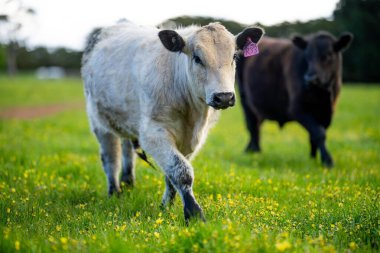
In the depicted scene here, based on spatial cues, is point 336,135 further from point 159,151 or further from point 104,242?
point 104,242

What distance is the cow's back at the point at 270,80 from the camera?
434 inches

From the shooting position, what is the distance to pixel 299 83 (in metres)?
10.3

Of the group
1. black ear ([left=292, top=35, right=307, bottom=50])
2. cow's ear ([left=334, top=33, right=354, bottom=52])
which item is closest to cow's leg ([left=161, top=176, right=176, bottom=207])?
black ear ([left=292, top=35, right=307, bottom=50])

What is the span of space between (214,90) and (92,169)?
421cm

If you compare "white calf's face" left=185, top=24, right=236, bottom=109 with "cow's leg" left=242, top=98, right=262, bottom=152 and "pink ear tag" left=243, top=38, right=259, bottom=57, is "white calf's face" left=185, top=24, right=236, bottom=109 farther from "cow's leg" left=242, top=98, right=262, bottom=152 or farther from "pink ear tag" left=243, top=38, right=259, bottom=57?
"cow's leg" left=242, top=98, right=262, bottom=152

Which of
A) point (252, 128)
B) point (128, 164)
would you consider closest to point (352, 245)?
point (128, 164)

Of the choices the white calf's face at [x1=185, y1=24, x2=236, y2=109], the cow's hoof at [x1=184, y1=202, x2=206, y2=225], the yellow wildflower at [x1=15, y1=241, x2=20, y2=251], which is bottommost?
the cow's hoof at [x1=184, y1=202, x2=206, y2=225]

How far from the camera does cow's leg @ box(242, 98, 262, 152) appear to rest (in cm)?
1193

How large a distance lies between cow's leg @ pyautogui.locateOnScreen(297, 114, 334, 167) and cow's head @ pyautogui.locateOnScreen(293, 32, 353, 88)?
0.81 m

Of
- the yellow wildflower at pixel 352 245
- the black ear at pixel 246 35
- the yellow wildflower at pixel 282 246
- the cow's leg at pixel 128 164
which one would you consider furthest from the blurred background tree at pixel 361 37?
the yellow wildflower at pixel 282 246

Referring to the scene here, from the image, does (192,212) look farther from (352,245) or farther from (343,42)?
(343,42)

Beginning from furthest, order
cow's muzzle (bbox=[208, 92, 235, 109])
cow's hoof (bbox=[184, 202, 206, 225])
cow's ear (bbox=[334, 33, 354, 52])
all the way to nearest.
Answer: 1. cow's ear (bbox=[334, 33, 354, 52])
2. cow's muzzle (bbox=[208, 92, 235, 109])
3. cow's hoof (bbox=[184, 202, 206, 225])

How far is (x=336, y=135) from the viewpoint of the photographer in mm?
A: 14750

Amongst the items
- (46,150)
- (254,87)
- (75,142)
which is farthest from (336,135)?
(46,150)
